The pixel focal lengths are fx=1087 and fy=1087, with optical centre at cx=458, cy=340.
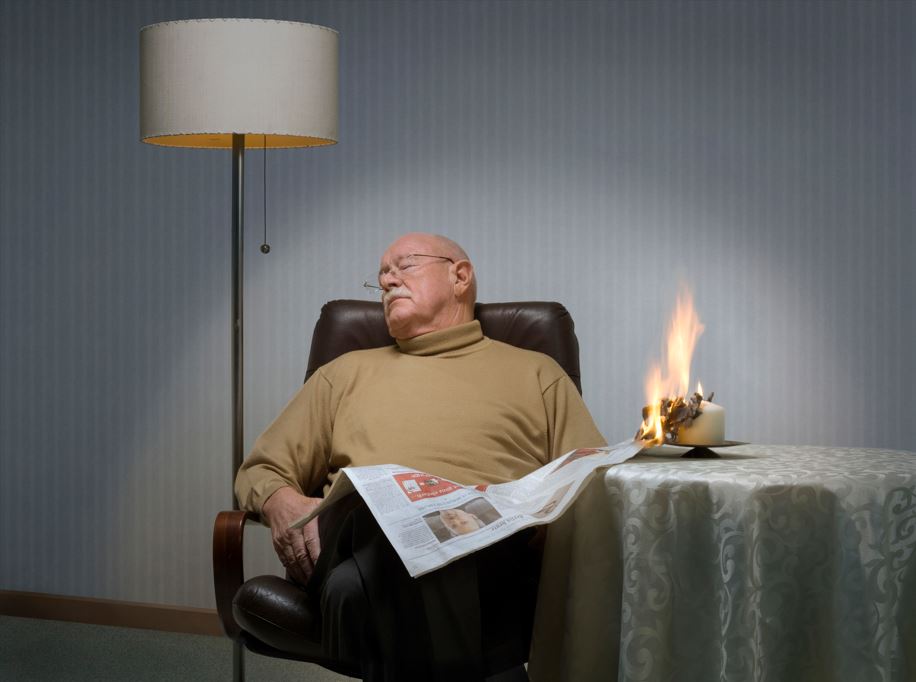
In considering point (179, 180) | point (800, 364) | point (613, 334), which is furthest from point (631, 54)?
point (179, 180)

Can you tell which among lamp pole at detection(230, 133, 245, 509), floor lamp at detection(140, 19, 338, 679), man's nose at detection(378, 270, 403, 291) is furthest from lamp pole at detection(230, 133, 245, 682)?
man's nose at detection(378, 270, 403, 291)

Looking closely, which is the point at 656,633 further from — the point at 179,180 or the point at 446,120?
the point at 179,180

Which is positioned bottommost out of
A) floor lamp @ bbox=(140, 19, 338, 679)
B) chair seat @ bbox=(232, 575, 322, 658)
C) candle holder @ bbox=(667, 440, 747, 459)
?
chair seat @ bbox=(232, 575, 322, 658)

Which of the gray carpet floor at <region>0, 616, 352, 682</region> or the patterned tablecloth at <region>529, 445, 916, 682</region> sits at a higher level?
the patterned tablecloth at <region>529, 445, 916, 682</region>

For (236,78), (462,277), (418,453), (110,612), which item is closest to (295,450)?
(418,453)

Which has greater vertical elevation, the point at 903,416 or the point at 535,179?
the point at 535,179

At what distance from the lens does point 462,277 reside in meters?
2.39

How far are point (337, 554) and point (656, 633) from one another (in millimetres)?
542

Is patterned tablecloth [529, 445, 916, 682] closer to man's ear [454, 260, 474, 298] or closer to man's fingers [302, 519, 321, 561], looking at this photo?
man's fingers [302, 519, 321, 561]

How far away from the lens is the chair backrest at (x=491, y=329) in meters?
2.44

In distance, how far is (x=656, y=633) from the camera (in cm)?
160

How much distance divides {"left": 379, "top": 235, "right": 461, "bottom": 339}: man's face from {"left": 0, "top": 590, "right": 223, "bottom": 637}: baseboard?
51.8 inches

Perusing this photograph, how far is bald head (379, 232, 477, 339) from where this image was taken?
7.66 ft

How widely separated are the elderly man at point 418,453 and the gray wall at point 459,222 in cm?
63
